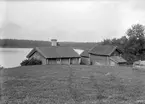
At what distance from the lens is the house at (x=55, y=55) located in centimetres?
2983

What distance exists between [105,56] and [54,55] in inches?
471

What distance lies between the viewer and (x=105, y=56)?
34375 millimetres

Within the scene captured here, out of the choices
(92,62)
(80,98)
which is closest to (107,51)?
(92,62)

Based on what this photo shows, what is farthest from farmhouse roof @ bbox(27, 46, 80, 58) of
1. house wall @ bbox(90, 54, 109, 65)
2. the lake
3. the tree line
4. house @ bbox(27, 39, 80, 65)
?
the tree line

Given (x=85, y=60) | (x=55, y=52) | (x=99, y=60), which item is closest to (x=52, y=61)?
(x=55, y=52)

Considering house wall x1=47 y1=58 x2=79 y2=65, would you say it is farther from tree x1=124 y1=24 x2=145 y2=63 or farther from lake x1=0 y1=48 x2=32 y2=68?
tree x1=124 y1=24 x2=145 y2=63

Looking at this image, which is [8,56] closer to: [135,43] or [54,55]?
[54,55]

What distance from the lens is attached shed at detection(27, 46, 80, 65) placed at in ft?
97.9

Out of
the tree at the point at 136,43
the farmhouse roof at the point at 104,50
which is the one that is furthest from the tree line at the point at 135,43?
the farmhouse roof at the point at 104,50

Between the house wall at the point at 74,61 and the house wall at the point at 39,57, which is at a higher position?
the house wall at the point at 39,57

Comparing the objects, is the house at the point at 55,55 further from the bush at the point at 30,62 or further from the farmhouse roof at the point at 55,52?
the bush at the point at 30,62

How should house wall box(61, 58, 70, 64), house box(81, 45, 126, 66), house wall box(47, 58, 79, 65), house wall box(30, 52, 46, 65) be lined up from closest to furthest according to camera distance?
house wall box(30, 52, 46, 65)
house wall box(47, 58, 79, 65)
house wall box(61, 58, 70, 64)
house box(81, 45, 126, 66)

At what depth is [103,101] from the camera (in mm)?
7758

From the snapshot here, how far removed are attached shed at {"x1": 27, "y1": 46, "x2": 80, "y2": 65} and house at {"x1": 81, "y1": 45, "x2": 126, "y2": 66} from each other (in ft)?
18.2
